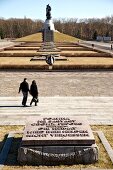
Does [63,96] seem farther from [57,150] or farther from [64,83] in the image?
[57,150]

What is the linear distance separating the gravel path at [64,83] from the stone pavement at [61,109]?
1720 mm

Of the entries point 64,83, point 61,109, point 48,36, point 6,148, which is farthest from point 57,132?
point 48,36

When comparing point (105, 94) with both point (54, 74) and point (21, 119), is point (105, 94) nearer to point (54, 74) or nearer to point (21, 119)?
point (21, 119)

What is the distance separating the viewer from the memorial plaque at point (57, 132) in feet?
27.2

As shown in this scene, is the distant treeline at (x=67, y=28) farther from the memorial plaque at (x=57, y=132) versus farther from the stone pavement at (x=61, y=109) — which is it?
the memorial plaque at (x=57, y=132)

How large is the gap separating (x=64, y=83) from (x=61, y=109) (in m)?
7.60

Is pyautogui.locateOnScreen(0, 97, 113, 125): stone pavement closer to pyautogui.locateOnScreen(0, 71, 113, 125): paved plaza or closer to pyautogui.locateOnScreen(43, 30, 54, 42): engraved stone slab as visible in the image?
pyautogui.locateOnScreen(0, 71, 113, 125): paved plaza

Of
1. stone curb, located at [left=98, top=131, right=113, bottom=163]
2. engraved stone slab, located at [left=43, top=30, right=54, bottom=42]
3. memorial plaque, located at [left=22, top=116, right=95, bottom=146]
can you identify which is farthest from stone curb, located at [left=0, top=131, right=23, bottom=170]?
engraved stone slab, located at [left=43, top=30, right=54, bottom=42]

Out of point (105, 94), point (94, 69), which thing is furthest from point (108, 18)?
point (105, 94)

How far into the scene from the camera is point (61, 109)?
14297mm

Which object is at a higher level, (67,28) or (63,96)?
(67,28)

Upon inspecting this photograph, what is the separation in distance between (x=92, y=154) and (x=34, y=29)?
492ft

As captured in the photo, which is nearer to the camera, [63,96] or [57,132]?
[57,132]

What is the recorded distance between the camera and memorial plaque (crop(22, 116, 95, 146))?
27.2 feet
